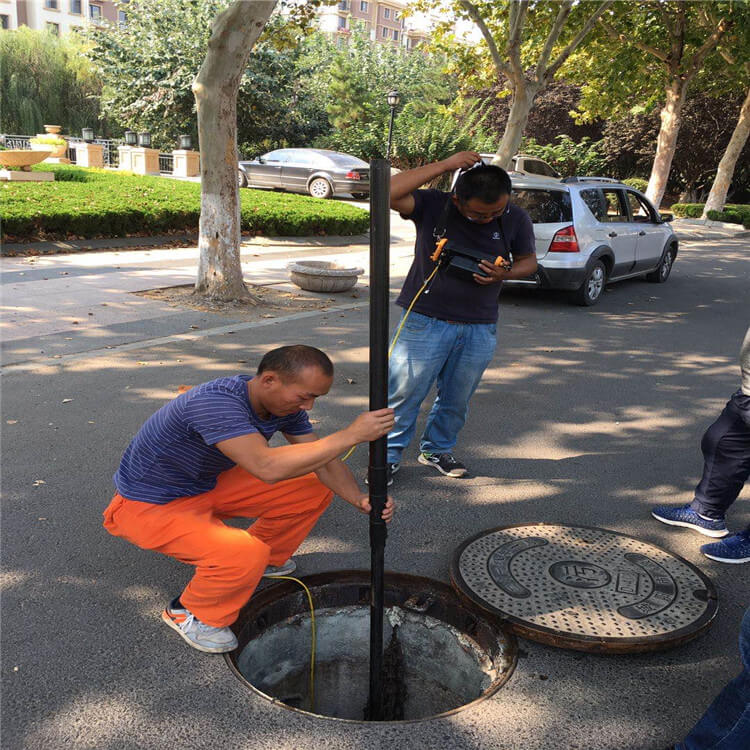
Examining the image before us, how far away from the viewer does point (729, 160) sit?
2539 centimetres

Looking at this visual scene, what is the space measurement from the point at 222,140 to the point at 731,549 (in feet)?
22.7

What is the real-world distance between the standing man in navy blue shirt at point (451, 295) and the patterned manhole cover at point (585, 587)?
895 millimetres

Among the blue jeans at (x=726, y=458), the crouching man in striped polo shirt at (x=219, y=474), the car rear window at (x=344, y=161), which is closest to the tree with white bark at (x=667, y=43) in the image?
the car rear window at (x=344, y=161)

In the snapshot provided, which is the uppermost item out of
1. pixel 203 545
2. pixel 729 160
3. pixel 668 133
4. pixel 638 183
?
pixel 668 133

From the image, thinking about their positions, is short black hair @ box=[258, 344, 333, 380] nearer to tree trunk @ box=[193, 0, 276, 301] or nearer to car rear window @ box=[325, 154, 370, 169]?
tree trunk @ box=[193, 0, 276, 301]

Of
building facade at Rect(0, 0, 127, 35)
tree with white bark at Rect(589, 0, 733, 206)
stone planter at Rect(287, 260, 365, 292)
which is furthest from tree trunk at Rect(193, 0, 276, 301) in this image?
building facade at Rect(0, 0, 127, 35)

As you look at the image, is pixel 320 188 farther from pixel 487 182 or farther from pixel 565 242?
pixel 487 182

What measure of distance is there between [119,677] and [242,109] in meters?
29.9

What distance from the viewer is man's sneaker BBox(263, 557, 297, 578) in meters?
3.29

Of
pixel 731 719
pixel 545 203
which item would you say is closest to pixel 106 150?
pixel 545 203

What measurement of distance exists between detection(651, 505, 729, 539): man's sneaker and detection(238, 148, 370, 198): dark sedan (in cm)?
1921

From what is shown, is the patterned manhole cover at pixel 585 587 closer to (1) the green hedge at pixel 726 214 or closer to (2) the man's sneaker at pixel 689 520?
(2) the man's sneaker at pixel 689 520

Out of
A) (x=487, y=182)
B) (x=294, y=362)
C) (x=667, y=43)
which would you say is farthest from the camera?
(x=667, y=43)

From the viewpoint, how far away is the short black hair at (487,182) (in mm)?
3668
